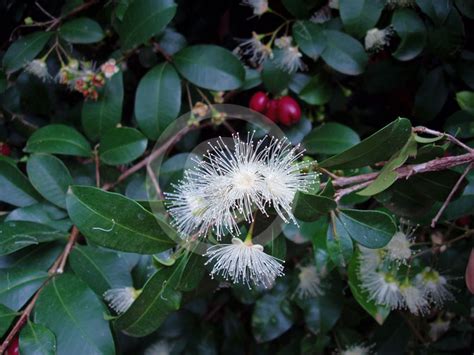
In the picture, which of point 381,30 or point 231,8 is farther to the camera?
point 231,8

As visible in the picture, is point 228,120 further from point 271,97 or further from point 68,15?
point 68,15

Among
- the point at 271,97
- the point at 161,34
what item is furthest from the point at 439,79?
the point at 161,34

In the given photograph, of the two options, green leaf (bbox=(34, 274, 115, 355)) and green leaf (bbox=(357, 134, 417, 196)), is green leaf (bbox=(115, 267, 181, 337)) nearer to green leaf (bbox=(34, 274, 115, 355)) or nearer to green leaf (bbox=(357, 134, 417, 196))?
green leaf (bbox=(34, 274, 115, 355))

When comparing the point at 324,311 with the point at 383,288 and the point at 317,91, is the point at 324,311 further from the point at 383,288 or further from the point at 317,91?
the point at 317,91

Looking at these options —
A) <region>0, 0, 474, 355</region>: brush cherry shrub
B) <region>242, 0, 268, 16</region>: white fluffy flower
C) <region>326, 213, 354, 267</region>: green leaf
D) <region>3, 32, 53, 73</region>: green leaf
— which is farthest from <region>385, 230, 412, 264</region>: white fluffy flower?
<region>3, 32, 53, 73</region>: green leaf

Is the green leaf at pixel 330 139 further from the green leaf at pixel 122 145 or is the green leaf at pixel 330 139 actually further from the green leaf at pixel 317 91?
the green leaf at pixel 122 145

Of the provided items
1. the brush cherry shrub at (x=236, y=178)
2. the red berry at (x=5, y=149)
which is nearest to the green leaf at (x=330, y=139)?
the brush cherry shrub at (x=236, y=178)
